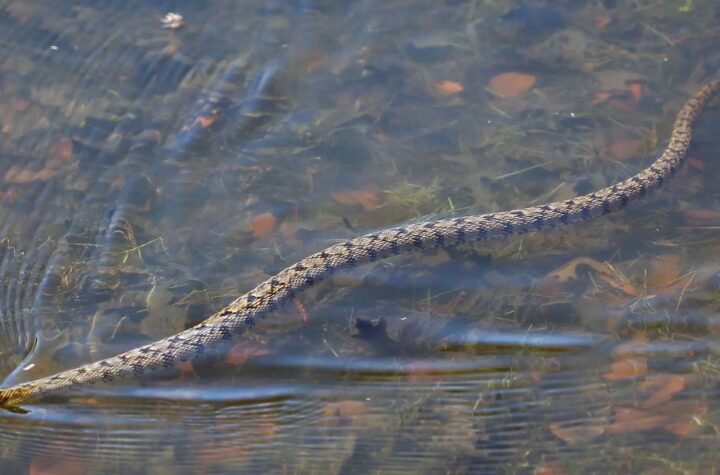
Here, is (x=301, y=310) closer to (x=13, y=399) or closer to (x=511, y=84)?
(x=13, y=399)

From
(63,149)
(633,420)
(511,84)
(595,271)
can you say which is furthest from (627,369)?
(63,149)

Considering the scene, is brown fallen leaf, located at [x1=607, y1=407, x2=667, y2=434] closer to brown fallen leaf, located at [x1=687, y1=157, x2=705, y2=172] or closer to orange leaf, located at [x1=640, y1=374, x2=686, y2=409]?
orange leaf, located at [x1=640, y1=374, x2=686, y2=409]

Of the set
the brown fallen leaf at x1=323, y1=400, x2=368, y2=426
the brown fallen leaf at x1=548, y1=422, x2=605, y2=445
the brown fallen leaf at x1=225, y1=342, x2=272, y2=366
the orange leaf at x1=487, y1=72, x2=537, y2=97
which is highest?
the orange leaf at x1=487, y1=72, x2=537, y2=97

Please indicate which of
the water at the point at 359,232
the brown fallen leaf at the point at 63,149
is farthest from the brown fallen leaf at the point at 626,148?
the brown fallen leaf at the point at 63,149

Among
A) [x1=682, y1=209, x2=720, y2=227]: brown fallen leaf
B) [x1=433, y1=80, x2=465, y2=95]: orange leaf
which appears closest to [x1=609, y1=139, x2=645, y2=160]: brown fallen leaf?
[x1=682, y1=209, x2=720, y2=227]: brown fallen leaf

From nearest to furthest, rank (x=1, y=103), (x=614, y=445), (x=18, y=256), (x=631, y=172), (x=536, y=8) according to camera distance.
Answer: (x=614, y=445)
(x=18, y=256)
(x=631, y=172)
(x=1, y=103)
(x=536, y=8)

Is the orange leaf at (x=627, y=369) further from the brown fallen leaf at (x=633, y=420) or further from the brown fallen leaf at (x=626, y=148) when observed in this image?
the brown fallen leaf at (x=626, y=148)

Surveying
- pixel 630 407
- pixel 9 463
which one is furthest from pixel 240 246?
pixel 630 407

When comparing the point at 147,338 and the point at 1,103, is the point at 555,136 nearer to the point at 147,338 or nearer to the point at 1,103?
the point at 147,338
